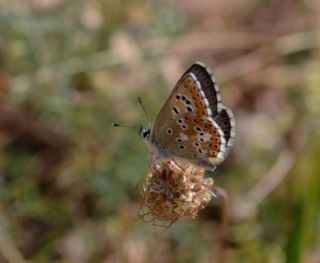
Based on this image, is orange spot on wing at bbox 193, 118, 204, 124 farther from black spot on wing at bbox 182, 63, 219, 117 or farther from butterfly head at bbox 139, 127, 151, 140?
butterfly head at bbox 139, 127, 151, 140

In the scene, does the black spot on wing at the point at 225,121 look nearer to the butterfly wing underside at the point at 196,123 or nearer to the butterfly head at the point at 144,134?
the butterfly wing underside at the point at 196,123

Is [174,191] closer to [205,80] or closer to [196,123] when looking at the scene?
[196,123]

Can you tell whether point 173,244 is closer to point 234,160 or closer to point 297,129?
point 234,160

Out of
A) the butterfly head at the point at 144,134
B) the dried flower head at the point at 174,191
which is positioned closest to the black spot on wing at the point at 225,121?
the dried flower head at the point at 174,191

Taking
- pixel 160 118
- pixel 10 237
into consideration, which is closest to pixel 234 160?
pixel 10 237

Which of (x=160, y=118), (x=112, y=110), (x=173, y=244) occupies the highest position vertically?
(x=160, y=118)

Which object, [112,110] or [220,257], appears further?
[112,110]

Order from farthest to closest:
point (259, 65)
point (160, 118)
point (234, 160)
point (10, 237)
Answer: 1. point (259, 65)
2. point (234, 160)
3. point (10, 237)
4. point (160, 118)
